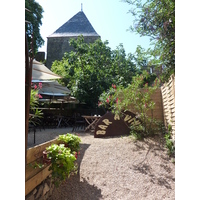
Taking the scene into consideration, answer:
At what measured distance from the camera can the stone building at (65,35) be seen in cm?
2048

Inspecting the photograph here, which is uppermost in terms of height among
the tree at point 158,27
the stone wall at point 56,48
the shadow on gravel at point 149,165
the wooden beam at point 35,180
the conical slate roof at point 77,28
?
the conical slate roof at point 77,28

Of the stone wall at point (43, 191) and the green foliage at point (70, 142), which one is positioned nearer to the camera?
the stone wall at point (43, 191)

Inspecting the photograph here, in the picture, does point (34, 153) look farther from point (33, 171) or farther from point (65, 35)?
point (65, 35)

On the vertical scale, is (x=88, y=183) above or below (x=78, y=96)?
below

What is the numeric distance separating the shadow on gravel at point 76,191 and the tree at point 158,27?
2010 mm

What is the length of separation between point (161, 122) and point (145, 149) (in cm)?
122

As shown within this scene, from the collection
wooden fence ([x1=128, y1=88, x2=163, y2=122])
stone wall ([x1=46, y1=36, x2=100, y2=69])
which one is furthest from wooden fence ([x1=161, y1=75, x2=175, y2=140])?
stone wall ([x1=46, y1=36, x2=100, y2=69])

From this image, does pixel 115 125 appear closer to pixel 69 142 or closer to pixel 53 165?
pixel 69 142

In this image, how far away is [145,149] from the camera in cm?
371

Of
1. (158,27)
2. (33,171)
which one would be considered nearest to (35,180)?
(33,171)

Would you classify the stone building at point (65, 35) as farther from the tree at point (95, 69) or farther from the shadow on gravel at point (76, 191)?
the shadow on gravel at point (76, 191)

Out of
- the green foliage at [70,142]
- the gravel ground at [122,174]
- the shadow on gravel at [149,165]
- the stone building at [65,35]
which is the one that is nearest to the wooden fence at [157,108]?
the shadow on gravel at [149,165]
